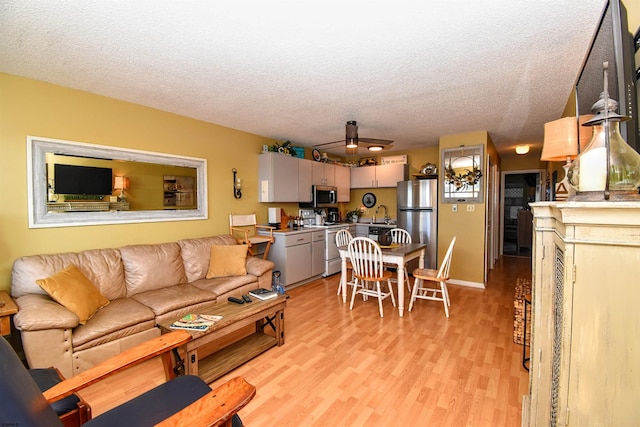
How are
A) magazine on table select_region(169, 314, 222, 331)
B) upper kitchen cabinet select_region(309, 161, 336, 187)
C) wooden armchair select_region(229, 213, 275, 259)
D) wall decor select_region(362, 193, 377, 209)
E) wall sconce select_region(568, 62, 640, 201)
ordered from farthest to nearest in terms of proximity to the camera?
1. wall decor select_region(362, 193, 377, 209)
2. upper kitchen cabinet select_region(309, 161, 336, 187)
3. wooden armchair select_region(229, 213, 275, 259)
4. magazine on table select_region(169, 314, 222, 331)
5. wall sconce select_region(568, 62, 640, 201)

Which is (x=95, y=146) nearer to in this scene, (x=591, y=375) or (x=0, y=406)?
(x=0, y=406)

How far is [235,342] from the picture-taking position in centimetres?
269

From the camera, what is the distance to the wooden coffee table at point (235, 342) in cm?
201

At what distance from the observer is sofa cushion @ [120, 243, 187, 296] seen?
2943 millimetres

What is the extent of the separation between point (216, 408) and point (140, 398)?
0.58 meters

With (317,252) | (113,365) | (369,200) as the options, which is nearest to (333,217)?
(369,200)

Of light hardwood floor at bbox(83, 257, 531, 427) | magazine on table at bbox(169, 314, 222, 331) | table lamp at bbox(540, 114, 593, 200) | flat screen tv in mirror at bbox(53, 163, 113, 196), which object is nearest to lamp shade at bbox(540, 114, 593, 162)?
table lamp at bbox(540, 114, 593, 200)

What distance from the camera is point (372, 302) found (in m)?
3.84

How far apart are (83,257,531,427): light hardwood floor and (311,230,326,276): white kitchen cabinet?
1399 millimetres

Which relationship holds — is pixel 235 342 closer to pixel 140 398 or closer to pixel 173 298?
pixel 173 298

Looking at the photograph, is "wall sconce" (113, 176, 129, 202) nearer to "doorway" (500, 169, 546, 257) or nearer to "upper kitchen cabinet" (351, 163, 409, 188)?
"upper kitchen cabinet" (351, 163, 409, 188)

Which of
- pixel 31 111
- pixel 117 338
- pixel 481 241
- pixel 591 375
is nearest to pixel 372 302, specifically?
pixel 481 241

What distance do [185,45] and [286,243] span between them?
2.91 meters

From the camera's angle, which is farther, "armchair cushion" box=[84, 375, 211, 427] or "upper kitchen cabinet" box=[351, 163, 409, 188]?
"upper kitchen cabinet" box=[351, 163, 409, 188]
